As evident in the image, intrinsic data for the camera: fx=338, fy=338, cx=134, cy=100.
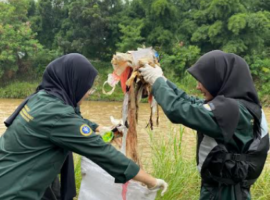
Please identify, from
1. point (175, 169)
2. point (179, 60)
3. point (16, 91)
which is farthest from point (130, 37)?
point (175, 169)

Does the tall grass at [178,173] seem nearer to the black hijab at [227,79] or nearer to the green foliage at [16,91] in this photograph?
the black hijab at [227,79]

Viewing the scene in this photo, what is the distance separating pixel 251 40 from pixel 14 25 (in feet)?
45.0

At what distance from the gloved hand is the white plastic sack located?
604 mm

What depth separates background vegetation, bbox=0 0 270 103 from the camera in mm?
18578

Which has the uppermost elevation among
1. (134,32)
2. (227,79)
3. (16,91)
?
(227,79)

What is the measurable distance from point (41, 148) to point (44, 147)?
0.01 m

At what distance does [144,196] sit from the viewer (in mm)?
1919

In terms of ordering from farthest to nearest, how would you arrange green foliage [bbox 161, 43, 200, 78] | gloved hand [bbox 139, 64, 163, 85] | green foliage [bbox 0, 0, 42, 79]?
green foliage [bbox 0, 0, 42, 79] → green foliage [bbox 161, 43, 200, 78] → gloved hand [bbox 139, 64, 163, 85]

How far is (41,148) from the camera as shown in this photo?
1582mm

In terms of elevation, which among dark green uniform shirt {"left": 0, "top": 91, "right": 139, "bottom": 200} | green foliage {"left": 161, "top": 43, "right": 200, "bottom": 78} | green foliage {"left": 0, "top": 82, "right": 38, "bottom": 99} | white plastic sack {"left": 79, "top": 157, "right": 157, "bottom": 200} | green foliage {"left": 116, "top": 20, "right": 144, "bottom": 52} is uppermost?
dark green uniform shirt {"left": 0, "top": 91, "right": 139, "bottom": 200}

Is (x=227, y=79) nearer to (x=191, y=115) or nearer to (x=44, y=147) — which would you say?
Answer: (x=191, y=115)

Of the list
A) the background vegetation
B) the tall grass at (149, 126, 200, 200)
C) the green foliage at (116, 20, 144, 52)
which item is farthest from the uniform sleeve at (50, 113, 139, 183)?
the green foliage at (116, 20, 144, 52)

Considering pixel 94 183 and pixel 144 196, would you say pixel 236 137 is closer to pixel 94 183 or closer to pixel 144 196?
pixel 144 196

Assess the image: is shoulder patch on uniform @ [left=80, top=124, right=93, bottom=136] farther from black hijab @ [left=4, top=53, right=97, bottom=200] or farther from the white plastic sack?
the white plastic sack
